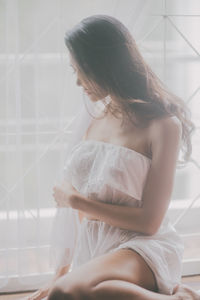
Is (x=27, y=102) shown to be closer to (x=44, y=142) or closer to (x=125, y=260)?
(x=44, y=142)

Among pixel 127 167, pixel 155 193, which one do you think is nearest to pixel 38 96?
Result: pixel 127 167

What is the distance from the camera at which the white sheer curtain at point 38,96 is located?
4.99 ft

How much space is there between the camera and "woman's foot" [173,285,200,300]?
111cm

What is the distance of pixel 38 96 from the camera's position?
1575 millimetres

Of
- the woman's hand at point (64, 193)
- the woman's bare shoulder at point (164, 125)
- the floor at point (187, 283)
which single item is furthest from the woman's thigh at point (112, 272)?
the floor at point (187, 283)

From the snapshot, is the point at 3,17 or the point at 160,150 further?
the point at 3,17

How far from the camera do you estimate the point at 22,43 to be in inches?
60.3

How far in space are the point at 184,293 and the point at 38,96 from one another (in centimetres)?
93

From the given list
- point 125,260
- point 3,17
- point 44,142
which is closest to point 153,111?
point 125,260

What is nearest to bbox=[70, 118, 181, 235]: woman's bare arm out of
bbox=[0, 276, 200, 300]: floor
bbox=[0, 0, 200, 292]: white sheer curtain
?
bbox=[0, 0, 200, 292]: white sheer curtain

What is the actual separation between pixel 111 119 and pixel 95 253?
47cm

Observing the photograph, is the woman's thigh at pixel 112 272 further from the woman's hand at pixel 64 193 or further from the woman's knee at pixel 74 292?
the woman's hand at pixel 64 193

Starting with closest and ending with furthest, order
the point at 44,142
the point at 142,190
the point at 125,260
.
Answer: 1. the point at 125,260
2. the point at 142,190
3. the point at 44,142

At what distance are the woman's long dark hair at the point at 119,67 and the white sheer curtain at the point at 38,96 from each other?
356 millimetres
